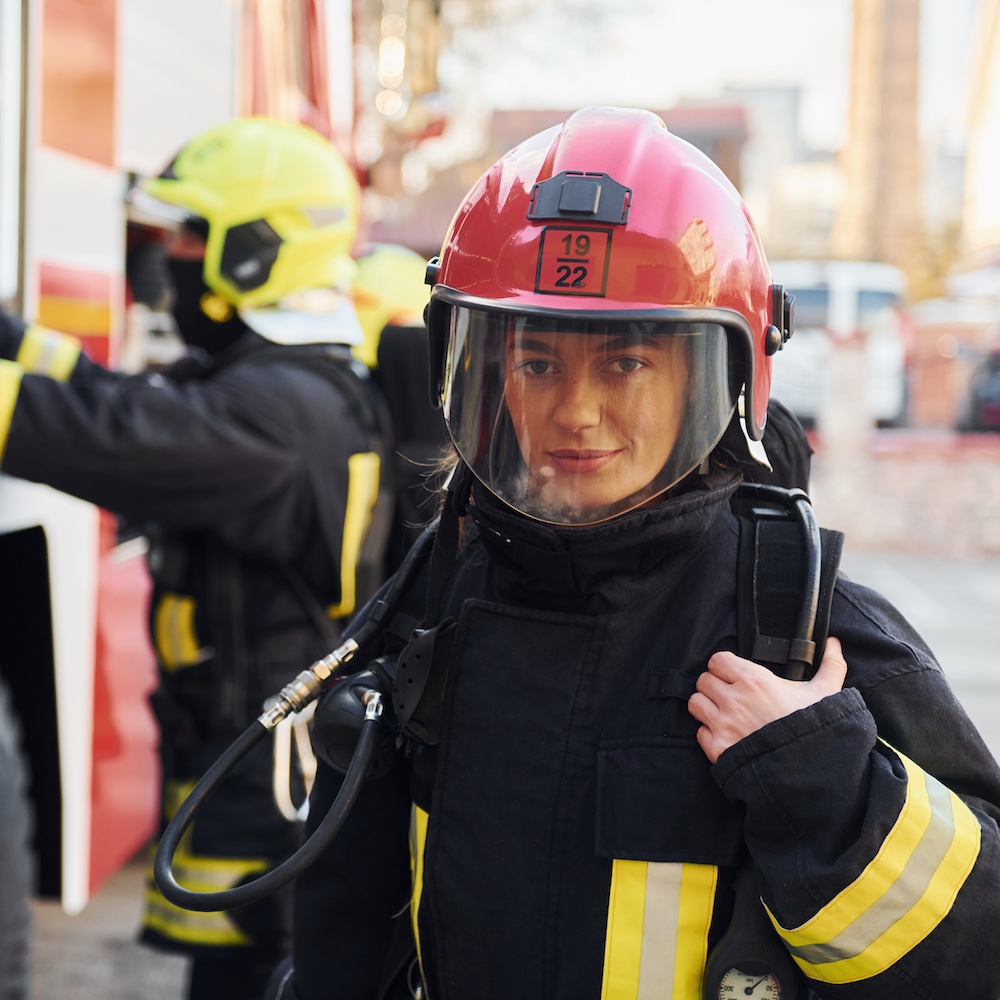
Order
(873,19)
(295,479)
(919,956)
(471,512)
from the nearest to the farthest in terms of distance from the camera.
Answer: (919,956) < (471,512) < (295,479) < (873,19)

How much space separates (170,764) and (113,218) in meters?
1.34

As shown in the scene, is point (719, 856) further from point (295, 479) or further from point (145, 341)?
point (145, 341)

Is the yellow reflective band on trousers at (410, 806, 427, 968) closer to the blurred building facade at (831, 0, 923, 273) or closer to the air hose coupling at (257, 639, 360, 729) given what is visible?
the air hose coupling at (257, 639, 360, 729)

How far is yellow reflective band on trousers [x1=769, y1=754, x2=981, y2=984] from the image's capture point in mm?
1191

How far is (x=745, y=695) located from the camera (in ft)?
4.16

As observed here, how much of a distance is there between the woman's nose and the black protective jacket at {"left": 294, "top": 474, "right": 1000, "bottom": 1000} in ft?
0.38

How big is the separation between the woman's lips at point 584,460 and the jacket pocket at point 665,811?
0.31m

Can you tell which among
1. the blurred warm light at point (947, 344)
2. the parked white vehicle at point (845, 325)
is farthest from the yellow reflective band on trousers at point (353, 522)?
the blurred warm light at point (947, 344)

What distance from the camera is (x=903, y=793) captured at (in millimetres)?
1202

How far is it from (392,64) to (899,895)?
795 centimetres

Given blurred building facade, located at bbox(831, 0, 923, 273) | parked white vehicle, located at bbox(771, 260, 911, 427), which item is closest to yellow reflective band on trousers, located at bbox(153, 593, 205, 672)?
parked white vehicle, located at bbox(771, 260, 911, 427)

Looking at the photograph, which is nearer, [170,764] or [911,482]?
[170,764]

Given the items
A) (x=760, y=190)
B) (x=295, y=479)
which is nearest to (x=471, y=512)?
(x=295, y=479)

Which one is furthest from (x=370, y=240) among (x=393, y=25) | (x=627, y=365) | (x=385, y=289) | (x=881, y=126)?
(x=881, y=126)
